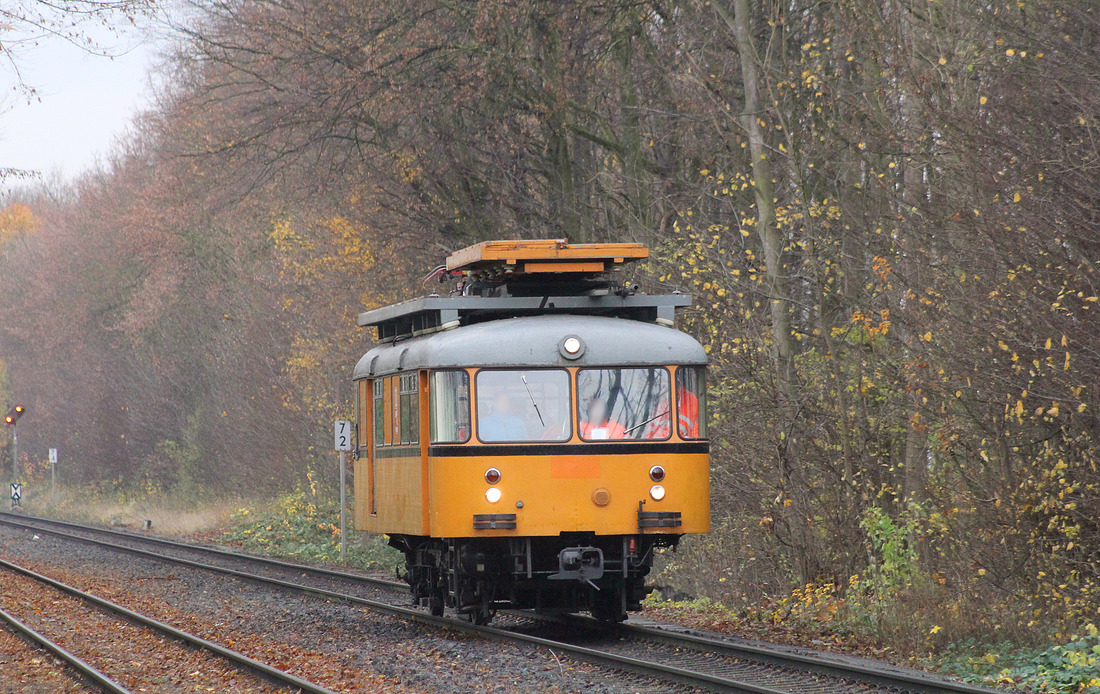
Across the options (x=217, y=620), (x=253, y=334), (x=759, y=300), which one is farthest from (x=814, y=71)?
(x=253, y=334)

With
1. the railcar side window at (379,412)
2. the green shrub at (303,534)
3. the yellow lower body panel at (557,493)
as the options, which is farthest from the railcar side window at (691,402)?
the green shrub at (303,534)

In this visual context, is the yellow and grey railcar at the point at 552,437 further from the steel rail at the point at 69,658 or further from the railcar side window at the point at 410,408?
the steel rail at the point at 69,658

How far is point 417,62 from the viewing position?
21.6m

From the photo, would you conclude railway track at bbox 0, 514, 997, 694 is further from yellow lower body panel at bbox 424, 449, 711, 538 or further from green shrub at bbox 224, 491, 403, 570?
green shrub at bbox 224, 491, 403, 570

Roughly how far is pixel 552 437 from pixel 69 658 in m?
4.47

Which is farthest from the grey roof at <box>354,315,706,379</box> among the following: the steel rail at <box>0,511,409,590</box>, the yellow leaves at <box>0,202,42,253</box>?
the yellow leaves at <box>0,202,42,253</box>

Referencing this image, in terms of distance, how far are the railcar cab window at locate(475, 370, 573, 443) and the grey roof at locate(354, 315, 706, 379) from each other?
0.38ft

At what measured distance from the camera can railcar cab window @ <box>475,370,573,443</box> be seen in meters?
12.0

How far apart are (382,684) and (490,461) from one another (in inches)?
91.5

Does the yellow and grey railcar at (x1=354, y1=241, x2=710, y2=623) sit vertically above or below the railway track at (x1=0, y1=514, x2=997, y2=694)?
above

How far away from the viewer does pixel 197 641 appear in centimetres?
1265

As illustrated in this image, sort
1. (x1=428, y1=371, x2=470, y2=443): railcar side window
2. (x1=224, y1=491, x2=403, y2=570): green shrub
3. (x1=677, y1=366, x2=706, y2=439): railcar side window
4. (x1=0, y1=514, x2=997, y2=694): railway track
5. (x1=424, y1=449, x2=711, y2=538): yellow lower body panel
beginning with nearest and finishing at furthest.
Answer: (x1=0, y1=514, x2=997, y2=694): railway track
(x1=424, y1=449, x2=711, y2=538): yellow lower body panel
(x1=428, y1=371, x2=470, y2=443): railcar side window
(x1=677, y1=366, x2=706, y2=439): railcar side window
(x1=224, y1=491, x2=403, y2=570): green shrub

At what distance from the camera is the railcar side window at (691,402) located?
1225 cm

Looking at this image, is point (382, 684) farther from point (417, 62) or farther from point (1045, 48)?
point (417, 62)
